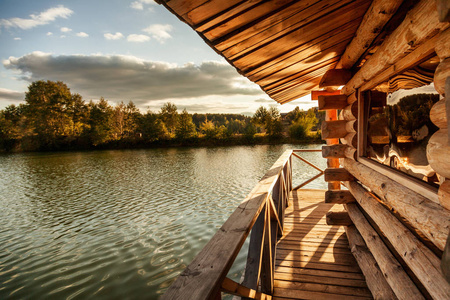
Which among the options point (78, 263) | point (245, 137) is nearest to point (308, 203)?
point (78, 263)

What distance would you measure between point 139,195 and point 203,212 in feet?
13.5

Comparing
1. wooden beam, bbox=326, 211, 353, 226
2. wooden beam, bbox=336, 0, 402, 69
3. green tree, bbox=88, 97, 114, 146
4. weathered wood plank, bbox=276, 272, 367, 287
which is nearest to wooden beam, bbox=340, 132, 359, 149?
wooden beam, bbox=336, 0, 402, 69

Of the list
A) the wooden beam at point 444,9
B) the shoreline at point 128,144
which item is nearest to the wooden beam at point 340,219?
the wooden beam at point 444,9

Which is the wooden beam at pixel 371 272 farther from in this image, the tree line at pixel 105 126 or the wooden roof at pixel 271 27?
the tree line at pixel 105 126

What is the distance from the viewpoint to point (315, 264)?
117 inches

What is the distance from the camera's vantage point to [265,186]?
2445 mm

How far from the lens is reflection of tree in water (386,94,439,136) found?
1546mm

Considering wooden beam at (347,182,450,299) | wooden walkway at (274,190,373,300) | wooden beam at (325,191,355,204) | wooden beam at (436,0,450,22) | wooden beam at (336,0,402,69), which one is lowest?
wooden walkway at (274,190,373,300)

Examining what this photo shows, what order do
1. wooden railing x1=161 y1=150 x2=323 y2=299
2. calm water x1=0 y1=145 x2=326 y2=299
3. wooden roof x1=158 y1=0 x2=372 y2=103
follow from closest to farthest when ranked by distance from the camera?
1. wooden railing x1=161 y1=150 x2=323 y2=299
2. wooden roof x1=158 y1=0 x2=372 y2=103
3. calm water x1=0 y1=145 x2=326 y2=299

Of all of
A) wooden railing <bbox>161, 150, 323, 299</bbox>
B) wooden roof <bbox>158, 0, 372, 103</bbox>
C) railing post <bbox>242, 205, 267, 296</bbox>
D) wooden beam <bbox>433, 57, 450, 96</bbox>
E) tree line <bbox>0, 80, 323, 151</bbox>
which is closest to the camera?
wooden railing <bbox>161, 150, 323, 299</bbox>

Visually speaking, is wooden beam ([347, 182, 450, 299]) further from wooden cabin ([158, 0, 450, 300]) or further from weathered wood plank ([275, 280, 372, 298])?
weathered wood plank ([275, 280, 372, 298])

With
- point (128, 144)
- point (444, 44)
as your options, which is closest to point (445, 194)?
point (444, 44)

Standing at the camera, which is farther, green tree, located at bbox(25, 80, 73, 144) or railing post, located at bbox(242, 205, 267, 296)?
green tree, located at bbox(25, 80, 73, 144)

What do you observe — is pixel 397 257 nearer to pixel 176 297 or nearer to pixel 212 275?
pixel 212 275
